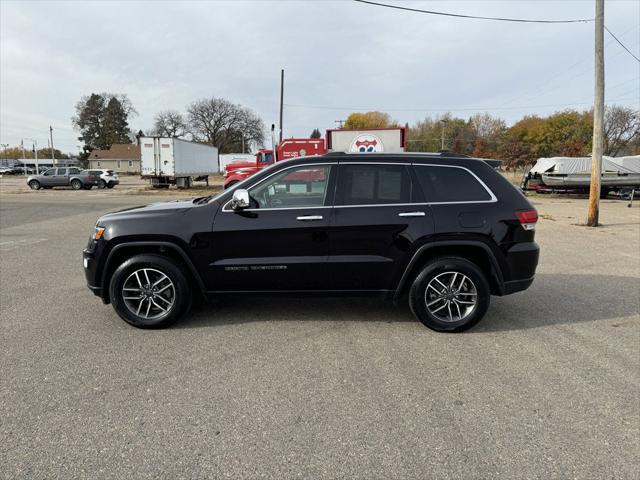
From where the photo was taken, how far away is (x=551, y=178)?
2436 centimetres

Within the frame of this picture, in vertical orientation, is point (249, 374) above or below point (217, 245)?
below

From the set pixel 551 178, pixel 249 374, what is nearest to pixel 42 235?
pixel 249 374

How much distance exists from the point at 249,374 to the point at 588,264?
6784mm

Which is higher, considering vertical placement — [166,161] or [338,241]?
[166,161]

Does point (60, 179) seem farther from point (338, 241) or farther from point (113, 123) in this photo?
point (113, 123)

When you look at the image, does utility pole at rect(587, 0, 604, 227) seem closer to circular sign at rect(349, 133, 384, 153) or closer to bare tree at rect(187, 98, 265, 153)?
circular sign at rect(349, 133, 384, 153)

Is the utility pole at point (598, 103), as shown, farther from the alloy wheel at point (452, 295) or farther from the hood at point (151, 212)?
the hood at point (151, 212)

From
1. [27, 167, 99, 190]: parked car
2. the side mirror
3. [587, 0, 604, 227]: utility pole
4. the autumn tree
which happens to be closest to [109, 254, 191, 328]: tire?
the side mirror

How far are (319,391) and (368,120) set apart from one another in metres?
102

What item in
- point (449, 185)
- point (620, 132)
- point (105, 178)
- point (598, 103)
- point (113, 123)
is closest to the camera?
point (449, 185)

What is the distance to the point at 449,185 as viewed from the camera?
4.36 metres

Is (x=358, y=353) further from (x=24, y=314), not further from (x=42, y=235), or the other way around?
(x=42, y=235)

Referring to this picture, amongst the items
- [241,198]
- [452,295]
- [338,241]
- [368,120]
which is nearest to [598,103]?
[452,295]

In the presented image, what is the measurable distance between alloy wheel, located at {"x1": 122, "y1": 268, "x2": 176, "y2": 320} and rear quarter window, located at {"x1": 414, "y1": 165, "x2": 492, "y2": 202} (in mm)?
2804
